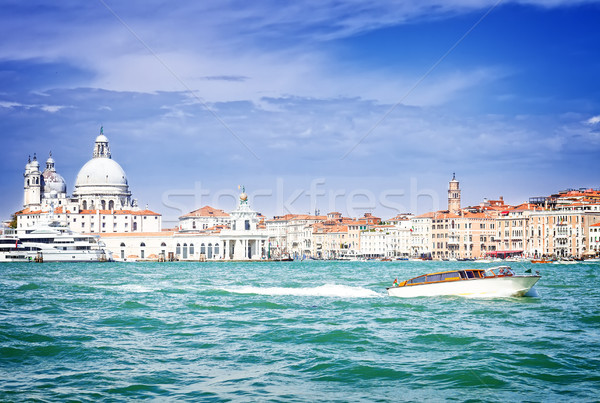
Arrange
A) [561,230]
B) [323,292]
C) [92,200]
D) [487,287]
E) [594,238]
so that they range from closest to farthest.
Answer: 1. [487,287]
2. [323,292]
3. [594,238]
4. [561,230]
5. [92,200]

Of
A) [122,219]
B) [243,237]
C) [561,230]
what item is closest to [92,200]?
[122,219]

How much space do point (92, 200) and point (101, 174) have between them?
13.0ft

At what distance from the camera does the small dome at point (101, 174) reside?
354 ft

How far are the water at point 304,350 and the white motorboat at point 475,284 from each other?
0.42m

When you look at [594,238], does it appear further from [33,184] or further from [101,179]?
[33,184]

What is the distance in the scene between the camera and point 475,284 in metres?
20.9

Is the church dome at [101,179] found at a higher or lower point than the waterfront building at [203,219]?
higher

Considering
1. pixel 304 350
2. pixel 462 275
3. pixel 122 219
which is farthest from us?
pixel 122 219

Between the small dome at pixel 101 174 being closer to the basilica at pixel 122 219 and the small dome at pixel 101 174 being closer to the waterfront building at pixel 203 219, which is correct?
the basilica at pixel 122 219

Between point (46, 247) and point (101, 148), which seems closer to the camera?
point (46, 247)

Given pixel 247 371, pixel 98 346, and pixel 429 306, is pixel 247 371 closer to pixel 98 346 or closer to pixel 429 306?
pixel 98 346

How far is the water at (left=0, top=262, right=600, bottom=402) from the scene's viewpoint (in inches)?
392

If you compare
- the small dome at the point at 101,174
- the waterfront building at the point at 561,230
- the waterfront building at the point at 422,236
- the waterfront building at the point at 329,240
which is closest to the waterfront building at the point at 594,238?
the waterfront building at the point at 561,230

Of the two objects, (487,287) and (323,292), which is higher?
(487,287)
